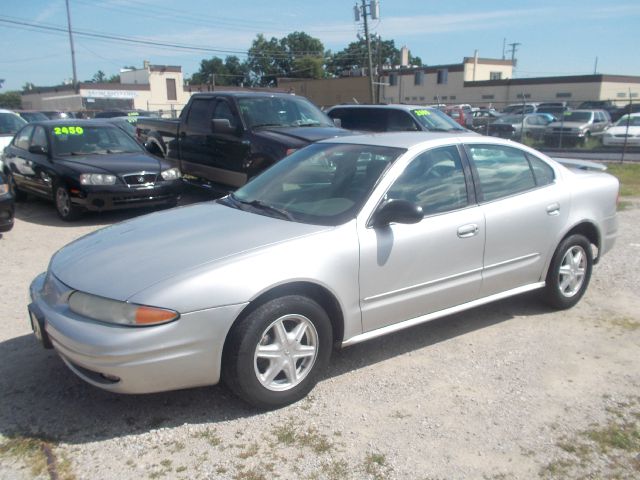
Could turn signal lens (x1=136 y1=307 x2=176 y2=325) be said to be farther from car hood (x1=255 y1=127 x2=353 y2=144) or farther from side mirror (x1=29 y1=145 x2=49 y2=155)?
side mirror (x1=29 y1=145 x2=49 y2=155)

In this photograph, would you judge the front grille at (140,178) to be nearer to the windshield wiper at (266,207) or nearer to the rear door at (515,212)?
the windshield wiper at (266,207)

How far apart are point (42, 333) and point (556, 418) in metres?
3.04

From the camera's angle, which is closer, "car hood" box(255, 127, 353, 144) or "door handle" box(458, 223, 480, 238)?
"door handle" box(458, 223, 480, 238)

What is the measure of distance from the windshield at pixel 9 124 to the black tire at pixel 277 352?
11.1 metres

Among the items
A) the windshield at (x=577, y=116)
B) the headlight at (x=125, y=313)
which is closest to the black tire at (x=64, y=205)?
the headlight at (x=125, y=313)

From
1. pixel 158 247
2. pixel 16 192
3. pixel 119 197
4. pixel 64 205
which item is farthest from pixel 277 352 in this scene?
pixel 16 192

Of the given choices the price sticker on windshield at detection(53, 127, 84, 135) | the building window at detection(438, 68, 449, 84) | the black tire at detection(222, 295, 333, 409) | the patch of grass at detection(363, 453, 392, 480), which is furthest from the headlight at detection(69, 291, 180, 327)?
the building window at detection(438, 68, 449, 84)

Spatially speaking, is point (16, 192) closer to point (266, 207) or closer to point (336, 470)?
point (266, 207)

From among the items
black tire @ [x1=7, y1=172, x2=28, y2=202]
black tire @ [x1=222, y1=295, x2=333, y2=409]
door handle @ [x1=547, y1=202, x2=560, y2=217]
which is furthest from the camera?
black tire @ [x1=7, y1=172, x2=28, y2=202]

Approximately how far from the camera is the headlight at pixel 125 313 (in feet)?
9.86

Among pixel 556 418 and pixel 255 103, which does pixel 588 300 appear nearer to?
pixel 556 418

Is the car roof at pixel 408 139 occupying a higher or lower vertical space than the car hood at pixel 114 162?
higher

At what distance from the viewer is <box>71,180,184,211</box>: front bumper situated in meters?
8.20

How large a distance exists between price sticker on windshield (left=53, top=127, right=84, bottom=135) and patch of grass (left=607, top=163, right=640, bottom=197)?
9866mm
